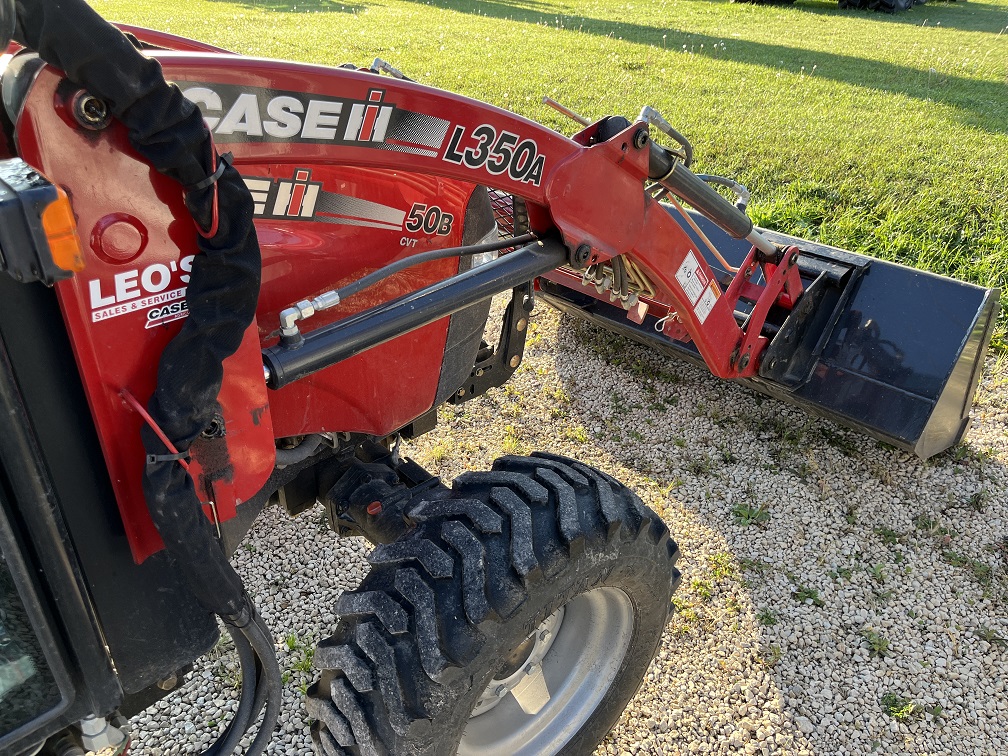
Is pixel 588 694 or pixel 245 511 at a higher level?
pixel 245 511

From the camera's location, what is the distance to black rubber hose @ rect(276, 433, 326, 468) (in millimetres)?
2098

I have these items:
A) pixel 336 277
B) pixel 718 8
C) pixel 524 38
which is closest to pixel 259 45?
pixel 524 38

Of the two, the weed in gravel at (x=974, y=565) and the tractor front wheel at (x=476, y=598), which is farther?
the weed in gravel at (x=974, y=565)

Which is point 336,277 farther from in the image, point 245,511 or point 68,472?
point 68,472

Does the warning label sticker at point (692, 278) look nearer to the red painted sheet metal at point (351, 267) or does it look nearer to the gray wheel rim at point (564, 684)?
the red painted sheet metal at point (351, 267)

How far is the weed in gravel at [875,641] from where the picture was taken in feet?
9.31

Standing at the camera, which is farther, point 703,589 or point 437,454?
point 437,454

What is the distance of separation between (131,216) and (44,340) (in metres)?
0.24

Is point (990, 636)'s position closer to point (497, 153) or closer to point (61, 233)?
point (497, 153)

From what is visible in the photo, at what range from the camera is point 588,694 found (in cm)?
233

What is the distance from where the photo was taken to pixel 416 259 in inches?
74.4

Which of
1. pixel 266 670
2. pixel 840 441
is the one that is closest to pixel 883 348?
pixel 840 441

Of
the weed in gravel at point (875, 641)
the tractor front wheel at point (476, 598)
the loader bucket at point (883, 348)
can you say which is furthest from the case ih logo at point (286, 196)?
the weed in gravel at point (875, 641)

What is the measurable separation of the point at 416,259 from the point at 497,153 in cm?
32
